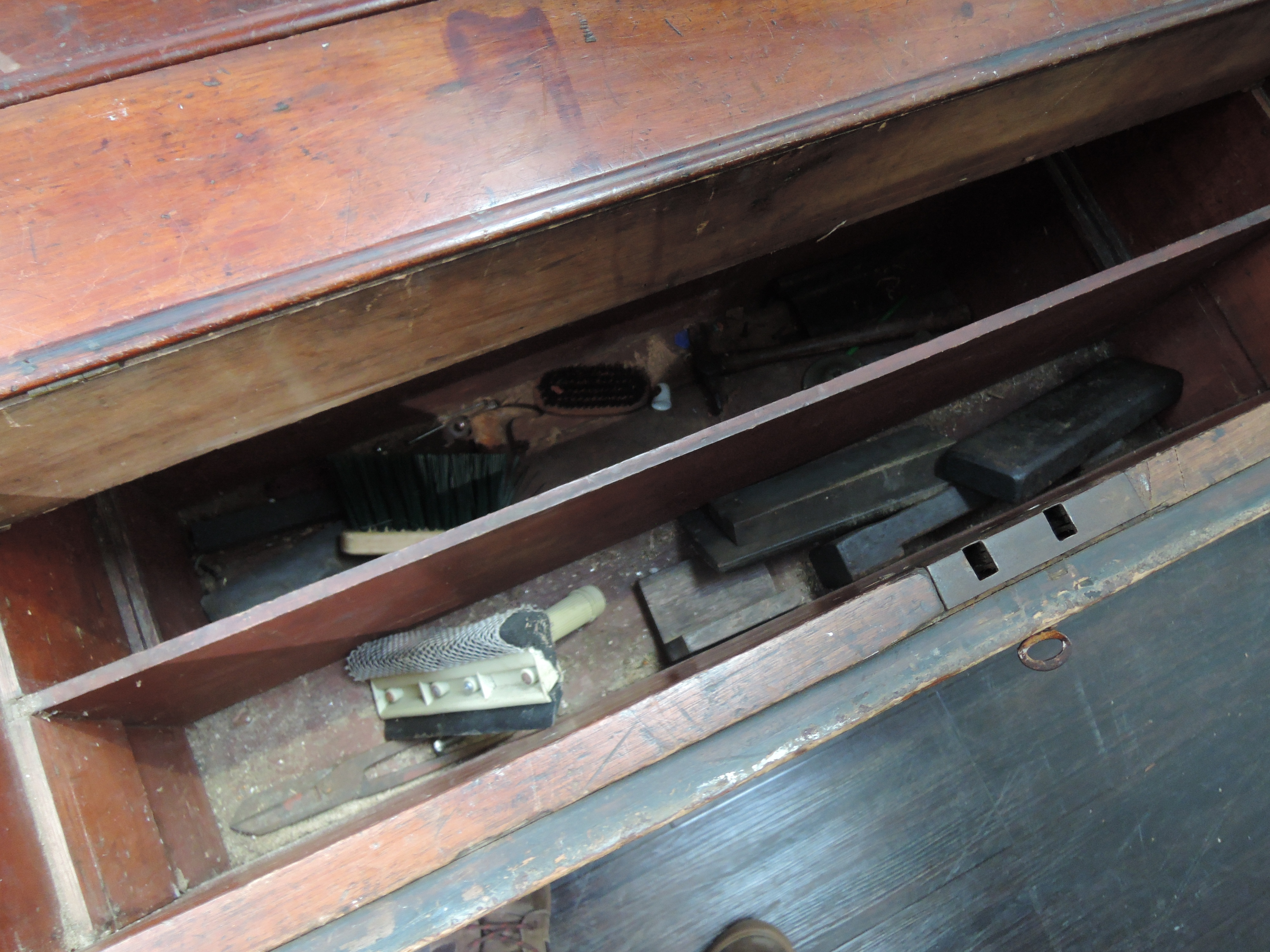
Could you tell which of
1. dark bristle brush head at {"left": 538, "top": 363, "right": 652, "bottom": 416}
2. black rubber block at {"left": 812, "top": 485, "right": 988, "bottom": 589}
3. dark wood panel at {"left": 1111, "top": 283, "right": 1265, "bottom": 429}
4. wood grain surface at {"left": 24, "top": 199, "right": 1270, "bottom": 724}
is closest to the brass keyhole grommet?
black rubber block at {"left": 812, "top": 485, "right": 988, "bottom": 589}

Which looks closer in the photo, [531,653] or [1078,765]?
[531,653]

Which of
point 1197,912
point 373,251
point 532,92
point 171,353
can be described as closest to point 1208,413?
point 1197,912

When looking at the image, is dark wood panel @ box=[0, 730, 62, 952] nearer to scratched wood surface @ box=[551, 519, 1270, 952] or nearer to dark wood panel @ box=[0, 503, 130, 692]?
dark wood panel @ box=[0, 503, 130, 692]

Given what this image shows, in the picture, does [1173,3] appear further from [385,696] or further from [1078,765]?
[385,696]

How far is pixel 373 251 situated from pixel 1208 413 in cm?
162

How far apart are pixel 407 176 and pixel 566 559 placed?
29.8 inches

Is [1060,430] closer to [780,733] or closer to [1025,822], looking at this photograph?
[1025,822]

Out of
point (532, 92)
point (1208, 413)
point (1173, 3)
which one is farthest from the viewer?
point (1208, 413)

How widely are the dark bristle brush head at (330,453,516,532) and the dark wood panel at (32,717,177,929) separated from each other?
523mm

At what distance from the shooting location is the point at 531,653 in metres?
1.10

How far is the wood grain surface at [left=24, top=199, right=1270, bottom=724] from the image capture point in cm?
88

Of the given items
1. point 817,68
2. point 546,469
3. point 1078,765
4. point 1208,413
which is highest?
point 817,68

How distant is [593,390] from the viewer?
165 centimetres

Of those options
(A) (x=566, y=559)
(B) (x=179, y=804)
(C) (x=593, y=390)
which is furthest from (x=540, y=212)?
(B) (x=179, y=804)
